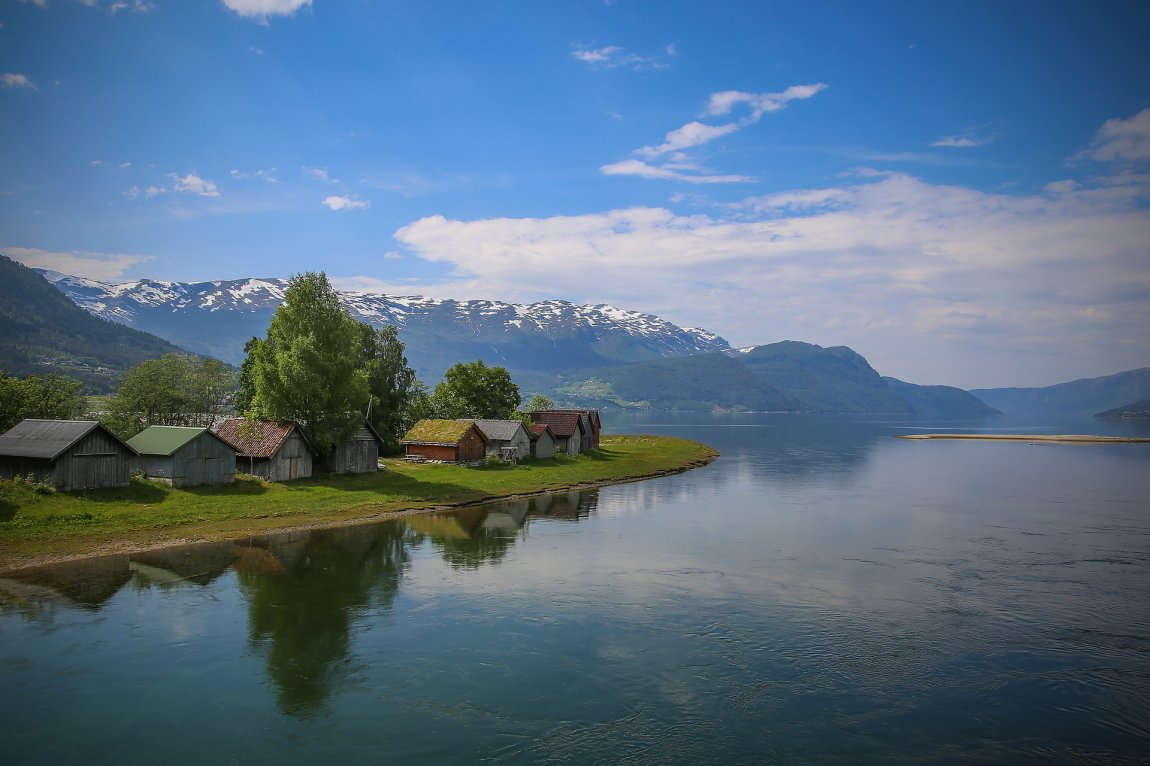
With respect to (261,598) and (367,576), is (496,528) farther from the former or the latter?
(261,598)

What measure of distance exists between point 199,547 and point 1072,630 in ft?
155

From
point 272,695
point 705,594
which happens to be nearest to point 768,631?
point 705,594

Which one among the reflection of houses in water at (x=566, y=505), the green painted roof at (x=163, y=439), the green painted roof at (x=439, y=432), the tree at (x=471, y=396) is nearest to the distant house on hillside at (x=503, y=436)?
the green painted roof at (x=439, y=432)

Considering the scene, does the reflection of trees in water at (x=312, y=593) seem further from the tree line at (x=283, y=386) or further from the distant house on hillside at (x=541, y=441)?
the distant house on hillside at (x=541, y=441)

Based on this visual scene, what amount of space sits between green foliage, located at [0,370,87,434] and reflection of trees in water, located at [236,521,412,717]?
3495cm

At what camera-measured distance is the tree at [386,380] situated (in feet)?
314

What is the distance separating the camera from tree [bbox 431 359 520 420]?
10881cm

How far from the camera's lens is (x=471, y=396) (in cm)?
10944

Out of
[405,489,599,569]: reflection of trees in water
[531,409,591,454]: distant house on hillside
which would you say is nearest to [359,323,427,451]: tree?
[531,409,591,454]: distant house on hillside

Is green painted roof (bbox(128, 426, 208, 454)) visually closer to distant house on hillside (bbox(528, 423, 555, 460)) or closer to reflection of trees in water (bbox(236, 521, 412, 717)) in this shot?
reflection of trees in water (bbox(236, 521, 412, 717))

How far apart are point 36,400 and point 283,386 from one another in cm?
2348

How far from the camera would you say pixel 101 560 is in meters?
39.0

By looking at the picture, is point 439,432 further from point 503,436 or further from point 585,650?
point 585,650

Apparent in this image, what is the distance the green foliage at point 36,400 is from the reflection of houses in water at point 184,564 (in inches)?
1308
